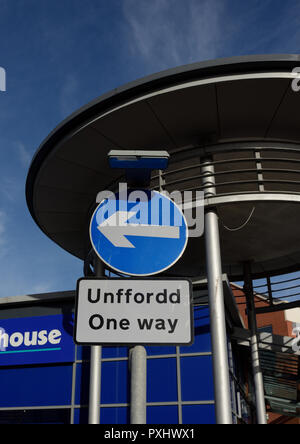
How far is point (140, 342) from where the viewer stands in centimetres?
257

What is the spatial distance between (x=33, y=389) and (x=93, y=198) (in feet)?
19.8

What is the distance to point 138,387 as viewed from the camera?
7.73 feet

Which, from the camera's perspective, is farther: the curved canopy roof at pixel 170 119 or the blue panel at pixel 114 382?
the blue panel at pixel 114 382

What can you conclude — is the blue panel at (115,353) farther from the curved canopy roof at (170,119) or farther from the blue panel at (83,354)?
the curved canopy roof at (170,119)

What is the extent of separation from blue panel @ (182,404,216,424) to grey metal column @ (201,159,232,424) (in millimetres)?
2851

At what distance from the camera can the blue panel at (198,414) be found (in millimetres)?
11492

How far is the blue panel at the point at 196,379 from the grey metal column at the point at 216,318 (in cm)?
294

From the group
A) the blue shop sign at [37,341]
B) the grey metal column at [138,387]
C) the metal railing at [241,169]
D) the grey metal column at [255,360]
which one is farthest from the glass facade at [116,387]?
the grey metal column at [138,387]

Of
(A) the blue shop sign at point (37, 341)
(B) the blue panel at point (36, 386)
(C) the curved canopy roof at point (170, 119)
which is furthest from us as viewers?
(A) the blue shop sign at point (37, 341)

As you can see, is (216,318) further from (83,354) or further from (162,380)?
(83,354)

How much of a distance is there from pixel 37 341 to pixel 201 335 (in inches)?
200
